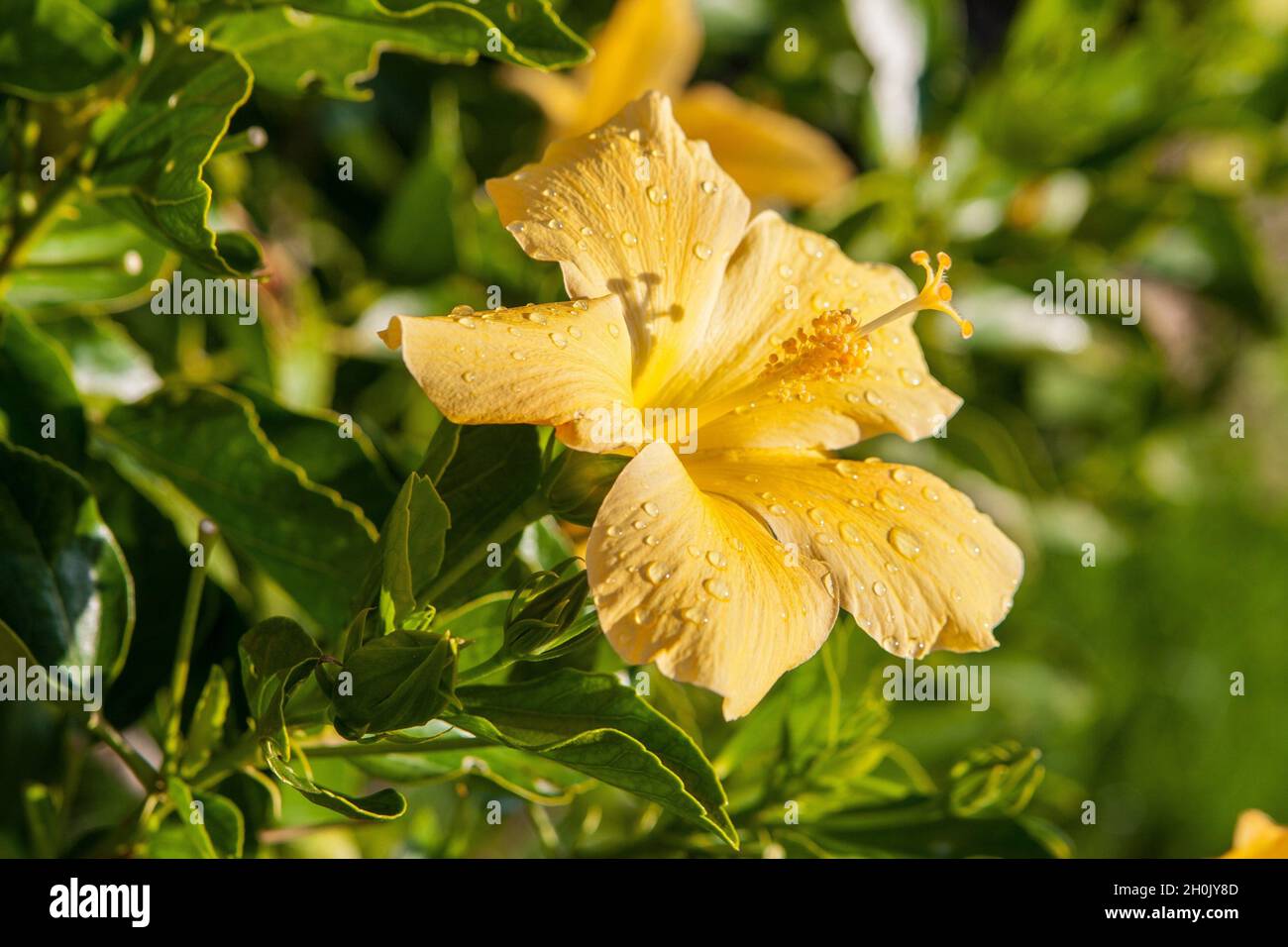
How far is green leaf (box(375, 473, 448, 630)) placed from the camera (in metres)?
0.80

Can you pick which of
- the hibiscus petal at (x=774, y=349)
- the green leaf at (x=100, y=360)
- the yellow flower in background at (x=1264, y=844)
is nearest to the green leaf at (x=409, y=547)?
the hibiscus petal at (x=774, y=349)

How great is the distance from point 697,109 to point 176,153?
2.49 feet

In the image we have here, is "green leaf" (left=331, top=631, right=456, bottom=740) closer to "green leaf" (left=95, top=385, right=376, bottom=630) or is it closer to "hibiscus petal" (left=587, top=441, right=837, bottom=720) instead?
"hibiscus petal" (left=587, top=441, right=837, bottom=720)

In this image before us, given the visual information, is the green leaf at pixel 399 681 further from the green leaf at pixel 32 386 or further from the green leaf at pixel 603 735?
the green leaf at pixel 32 386

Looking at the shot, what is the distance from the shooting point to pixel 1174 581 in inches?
179

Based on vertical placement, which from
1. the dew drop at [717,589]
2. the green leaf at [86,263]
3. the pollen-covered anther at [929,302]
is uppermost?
the green leaf at [86,263]

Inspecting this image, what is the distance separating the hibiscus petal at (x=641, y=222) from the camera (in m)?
0.93

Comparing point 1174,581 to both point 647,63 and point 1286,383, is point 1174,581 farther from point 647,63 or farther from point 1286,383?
point 647,63

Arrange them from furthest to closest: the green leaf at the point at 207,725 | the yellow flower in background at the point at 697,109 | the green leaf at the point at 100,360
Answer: the yellow flower in background at the point at 697,109 < the green leaf at the point at 100,360 < the green leaf at the point at 207,725

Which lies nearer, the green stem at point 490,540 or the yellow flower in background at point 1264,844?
the green stem at point 490,540

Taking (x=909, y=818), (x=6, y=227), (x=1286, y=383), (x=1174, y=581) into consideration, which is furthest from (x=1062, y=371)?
(x=1286, y=383)

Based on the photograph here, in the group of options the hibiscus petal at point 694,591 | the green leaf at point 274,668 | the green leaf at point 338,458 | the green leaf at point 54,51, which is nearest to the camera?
the hibiscus petal at point 694,591

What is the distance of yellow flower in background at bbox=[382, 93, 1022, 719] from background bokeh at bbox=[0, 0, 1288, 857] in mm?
297

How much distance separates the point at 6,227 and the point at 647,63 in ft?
2.62
